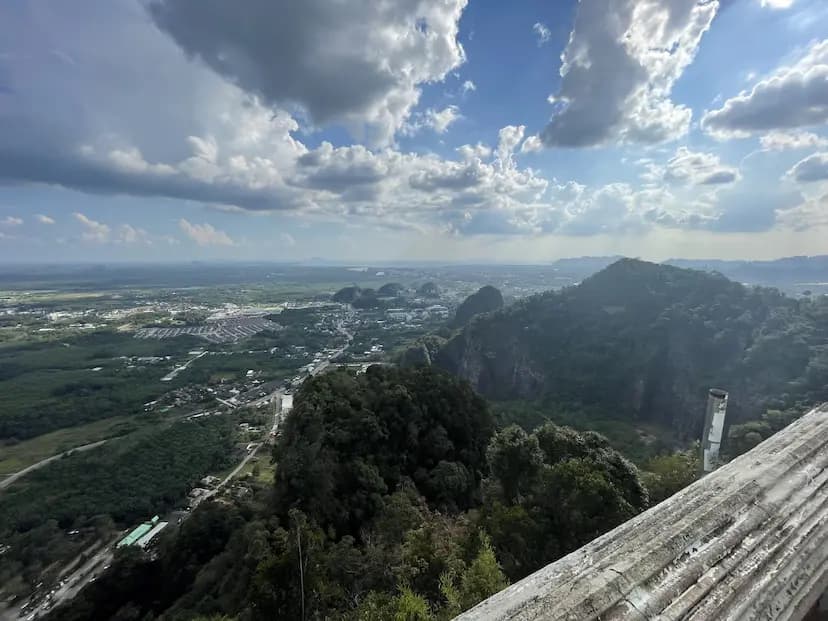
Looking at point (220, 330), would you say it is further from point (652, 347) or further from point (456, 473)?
point (456, 473)

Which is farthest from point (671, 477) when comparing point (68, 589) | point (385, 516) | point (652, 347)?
point (652, 347)

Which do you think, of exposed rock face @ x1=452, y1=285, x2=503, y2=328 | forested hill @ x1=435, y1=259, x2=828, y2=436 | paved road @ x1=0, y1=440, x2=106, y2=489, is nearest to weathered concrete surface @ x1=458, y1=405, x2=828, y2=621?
forested hill @ x1=435, y1=259, x2=828, y2=436

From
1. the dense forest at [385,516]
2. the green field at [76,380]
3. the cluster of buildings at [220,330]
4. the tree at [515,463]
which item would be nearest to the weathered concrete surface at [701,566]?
the dense forest at [385,516]

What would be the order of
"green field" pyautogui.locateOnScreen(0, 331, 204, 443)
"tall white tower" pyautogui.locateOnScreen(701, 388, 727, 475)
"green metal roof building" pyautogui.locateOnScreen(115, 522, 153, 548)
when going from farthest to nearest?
"green field" pyautogui.locateOnScreen(0, 331, 204, 443) < "green metal roof building" pyautogui.locateOnScreen(115, 522, 153, 548) < "tall white tower" pyautogui.locateOnScreen(701, 388, 727, 475)

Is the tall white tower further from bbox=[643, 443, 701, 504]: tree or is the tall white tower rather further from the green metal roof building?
the green metal roof building

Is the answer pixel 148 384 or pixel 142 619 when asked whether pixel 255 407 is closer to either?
pixel 148 384

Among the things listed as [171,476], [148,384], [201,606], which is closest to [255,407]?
[171,476]

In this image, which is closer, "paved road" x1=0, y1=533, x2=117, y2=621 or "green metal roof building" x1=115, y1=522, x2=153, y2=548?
"paved road" x1=0, y1=533, x2=117, y2=621
